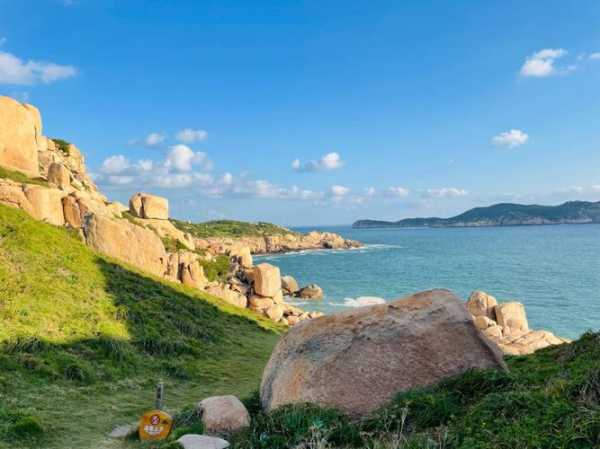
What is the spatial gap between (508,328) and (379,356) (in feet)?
111

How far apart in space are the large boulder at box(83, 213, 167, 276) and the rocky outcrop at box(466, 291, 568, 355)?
24.6m

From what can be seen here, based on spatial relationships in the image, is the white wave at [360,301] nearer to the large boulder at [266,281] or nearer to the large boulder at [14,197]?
the large boulder at [266,281]

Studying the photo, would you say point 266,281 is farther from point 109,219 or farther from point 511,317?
point 511,317

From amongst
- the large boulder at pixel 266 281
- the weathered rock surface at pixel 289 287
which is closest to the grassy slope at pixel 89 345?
the large boulder at pixel 266 281

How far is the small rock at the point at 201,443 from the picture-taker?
775cm

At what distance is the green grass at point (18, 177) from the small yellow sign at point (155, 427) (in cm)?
3105

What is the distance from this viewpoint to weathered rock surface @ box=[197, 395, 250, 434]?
9.51 m

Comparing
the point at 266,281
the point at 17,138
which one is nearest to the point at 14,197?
the point at 17,138

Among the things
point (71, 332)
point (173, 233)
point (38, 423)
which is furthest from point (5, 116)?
point (38, 423)

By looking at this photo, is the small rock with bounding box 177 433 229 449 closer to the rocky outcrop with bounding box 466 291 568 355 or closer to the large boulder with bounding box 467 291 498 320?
the rocky outcrop with bounding box 466 291 568 355

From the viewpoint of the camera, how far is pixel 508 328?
3856cm

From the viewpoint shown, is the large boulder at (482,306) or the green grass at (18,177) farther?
the large boulder at (482,306)

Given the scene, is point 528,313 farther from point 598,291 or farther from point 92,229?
point 92,229

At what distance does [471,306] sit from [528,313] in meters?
12.7
